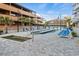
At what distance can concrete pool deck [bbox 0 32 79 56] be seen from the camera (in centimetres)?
Answer: 347

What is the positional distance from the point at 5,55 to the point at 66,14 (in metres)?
1.82

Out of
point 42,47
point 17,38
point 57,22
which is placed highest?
point 57,22

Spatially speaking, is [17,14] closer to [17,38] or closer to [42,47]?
[17,38]

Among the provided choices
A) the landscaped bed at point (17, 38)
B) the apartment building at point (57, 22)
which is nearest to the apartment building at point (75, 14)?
the apartment building at point (57, 22)

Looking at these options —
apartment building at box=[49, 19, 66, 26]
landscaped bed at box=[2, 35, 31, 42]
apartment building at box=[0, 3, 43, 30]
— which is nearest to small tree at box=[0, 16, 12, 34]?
apartment building at box=[0, 3, 43, 30]

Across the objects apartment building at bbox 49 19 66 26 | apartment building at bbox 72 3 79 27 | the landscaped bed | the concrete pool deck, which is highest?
apartment building at bbox 72 3 79 27

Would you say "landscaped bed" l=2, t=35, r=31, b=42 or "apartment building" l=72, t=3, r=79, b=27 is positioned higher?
"apartment building" l=72, t=3, r=79, b=27

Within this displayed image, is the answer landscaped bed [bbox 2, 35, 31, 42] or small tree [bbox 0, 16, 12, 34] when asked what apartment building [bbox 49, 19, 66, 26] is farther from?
small tree [bbox 0, 16, 12, 34]

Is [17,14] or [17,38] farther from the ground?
[17,14]

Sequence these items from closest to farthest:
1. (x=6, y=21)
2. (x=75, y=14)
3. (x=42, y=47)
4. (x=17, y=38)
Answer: (x=42, y=47) < (x=75, y=14) < (x=17, y=38) < (x=6, y=21)

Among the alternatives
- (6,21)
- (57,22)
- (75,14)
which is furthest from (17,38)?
(75,14)

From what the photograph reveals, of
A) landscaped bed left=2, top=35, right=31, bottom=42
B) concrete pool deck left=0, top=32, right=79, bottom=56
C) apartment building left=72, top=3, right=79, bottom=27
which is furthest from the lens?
landscaped bed left=2, top=35, right=31, bottom=42

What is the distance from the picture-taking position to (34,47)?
11.9 ft

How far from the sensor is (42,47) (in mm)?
3658
